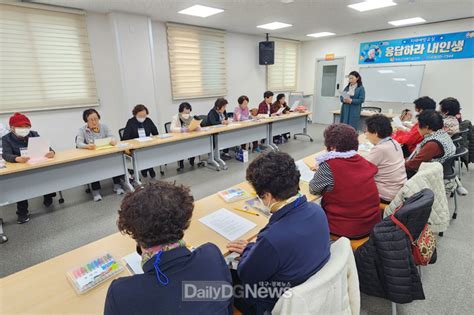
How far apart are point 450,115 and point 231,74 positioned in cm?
488

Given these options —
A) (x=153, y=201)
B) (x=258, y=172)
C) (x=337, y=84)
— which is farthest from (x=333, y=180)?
(x=337, y=84)

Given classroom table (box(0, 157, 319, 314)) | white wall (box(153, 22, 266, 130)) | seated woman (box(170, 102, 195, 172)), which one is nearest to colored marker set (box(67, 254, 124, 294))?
classroom table (box(0, 157, 319, 314))

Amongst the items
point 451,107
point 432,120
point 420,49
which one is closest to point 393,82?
point 420,49

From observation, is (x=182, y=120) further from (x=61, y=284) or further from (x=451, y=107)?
(x=451, y=107)

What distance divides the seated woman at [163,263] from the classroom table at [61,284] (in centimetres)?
35

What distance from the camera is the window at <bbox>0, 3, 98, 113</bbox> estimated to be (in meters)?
3.78

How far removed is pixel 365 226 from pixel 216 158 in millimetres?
3274

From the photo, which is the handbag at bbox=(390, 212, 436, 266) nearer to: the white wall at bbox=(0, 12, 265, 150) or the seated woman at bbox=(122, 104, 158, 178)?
the seated woman at bbox=(122, 104, 158, 178)

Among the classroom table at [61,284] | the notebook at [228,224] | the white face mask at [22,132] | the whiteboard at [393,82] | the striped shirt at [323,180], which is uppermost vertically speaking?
the whiteboard at [393,82]

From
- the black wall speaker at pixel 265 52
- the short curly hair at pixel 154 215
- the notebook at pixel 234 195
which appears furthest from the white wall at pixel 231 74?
the short curly hair at pixel 154 215

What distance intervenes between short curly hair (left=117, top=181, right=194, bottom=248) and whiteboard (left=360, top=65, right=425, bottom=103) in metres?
7.43

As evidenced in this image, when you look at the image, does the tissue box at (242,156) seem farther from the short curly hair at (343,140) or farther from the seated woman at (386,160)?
the short curly hair at (343,140)

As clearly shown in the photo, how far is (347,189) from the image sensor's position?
1612 mm

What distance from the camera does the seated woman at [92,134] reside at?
346 centimetres
